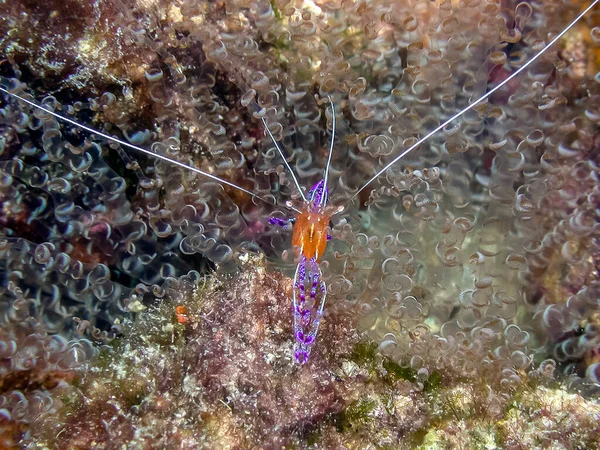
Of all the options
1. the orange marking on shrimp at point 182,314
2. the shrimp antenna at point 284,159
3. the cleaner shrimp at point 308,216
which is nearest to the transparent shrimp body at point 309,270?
the cleaner shrimp at point 308,216

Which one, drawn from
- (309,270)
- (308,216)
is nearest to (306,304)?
(309,270)

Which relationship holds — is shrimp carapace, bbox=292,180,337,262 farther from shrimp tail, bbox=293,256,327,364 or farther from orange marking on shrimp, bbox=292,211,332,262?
shrimp tail, bbox=293,256,327,364

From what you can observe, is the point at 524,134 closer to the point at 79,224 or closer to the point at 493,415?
the point at 493,415

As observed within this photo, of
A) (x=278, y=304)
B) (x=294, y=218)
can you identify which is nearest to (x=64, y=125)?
(x=294, y=218)

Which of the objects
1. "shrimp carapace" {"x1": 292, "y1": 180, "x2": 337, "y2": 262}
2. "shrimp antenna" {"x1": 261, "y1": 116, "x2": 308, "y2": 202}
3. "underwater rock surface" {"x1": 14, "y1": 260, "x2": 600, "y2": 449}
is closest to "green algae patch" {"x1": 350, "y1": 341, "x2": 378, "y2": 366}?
"underwater rock surface" {"x1": 14, "y1": 260, "x2": 600, "y2": 449}

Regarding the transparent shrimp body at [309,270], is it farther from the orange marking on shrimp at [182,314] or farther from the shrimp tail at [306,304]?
Result: the orange marking on shrimp at [182,314]

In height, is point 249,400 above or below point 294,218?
below

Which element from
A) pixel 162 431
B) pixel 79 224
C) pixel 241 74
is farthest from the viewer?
pixel 241 74
